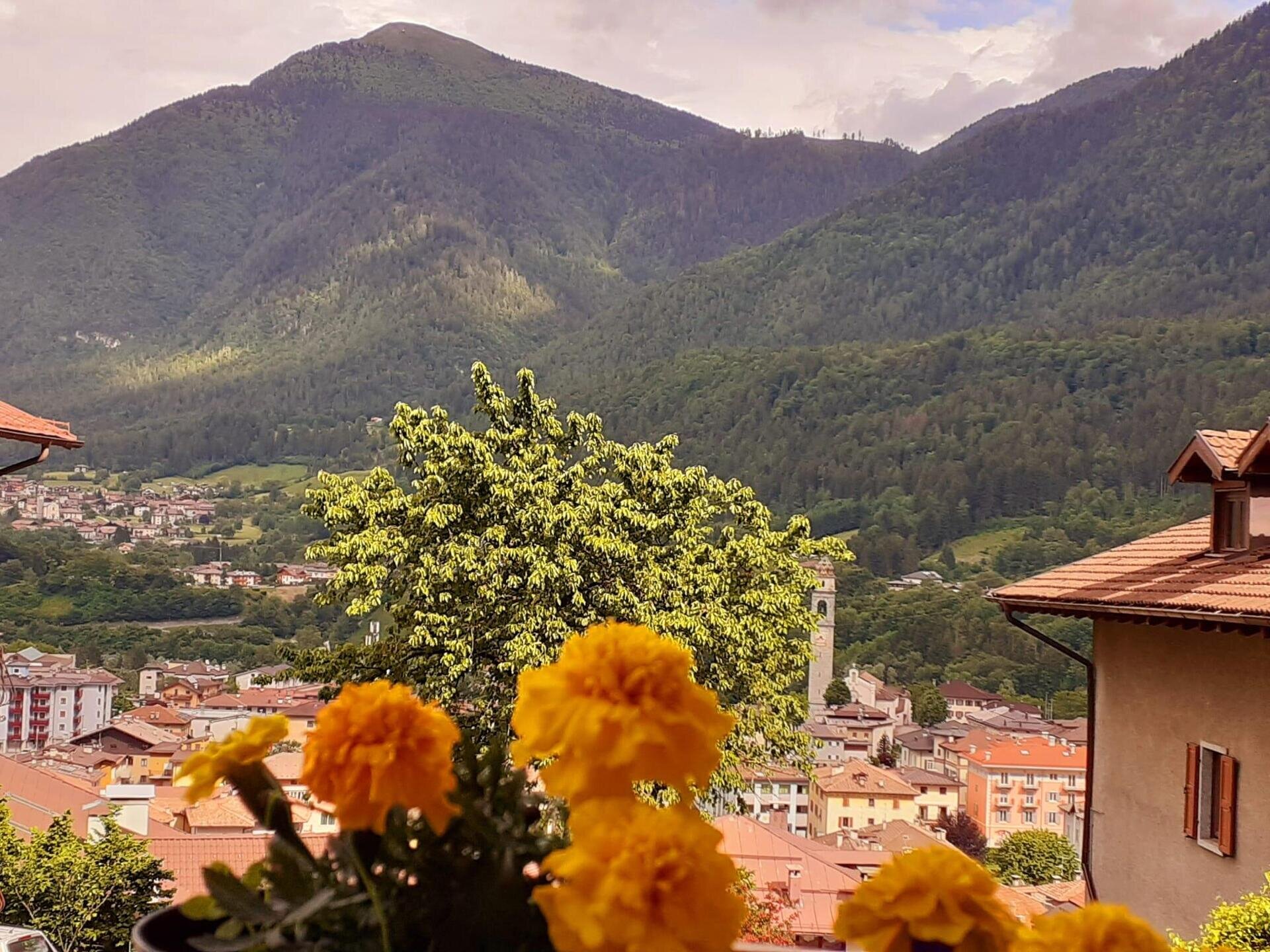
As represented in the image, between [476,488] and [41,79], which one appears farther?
[41,79]

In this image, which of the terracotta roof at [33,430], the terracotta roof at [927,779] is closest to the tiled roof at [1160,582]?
the terracotta roof at [33,430]

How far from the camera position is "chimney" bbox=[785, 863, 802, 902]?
601 inches

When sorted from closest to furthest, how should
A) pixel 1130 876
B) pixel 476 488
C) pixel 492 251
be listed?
1. pixel 1130 876
2. pixel 476 488
3. pixel 492 251

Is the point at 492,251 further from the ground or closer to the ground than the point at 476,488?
further from the ground

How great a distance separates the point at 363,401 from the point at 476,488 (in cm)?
11219

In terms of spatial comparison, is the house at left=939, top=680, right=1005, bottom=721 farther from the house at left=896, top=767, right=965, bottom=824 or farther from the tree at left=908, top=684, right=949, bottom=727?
the house at left=896, top=767, right=965, bottom=824

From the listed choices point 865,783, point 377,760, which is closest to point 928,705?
point 865,783

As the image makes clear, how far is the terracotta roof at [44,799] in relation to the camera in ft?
73.2

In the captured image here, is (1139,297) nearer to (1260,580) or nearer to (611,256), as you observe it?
(611,256)

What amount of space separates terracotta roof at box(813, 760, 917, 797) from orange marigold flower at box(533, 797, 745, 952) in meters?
55.7

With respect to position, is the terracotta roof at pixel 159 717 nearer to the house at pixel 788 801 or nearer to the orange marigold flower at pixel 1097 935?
the house at pixel 788 801

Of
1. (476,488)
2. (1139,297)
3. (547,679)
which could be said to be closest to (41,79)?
(1139,297)

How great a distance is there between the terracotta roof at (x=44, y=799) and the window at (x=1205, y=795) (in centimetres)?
1904

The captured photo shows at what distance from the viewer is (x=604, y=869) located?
0.76 m
